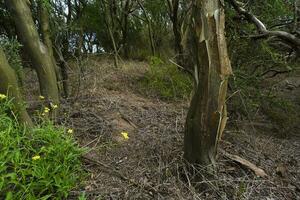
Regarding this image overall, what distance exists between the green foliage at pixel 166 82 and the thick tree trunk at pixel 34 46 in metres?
2.52

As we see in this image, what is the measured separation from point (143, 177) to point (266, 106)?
11.6 ft

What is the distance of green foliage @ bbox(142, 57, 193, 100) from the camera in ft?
20.7

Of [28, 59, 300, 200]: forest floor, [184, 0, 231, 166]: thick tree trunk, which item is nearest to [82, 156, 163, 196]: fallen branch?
[28, 59, 300, 200]: forest floor

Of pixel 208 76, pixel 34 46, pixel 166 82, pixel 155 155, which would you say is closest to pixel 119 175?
pixel 155 155

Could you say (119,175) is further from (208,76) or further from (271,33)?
(271,33)

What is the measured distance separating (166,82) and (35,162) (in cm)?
453

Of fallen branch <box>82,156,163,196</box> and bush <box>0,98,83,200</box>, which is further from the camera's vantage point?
fallen branch <box>82,156,163,196</box>

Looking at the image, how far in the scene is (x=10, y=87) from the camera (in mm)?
2941

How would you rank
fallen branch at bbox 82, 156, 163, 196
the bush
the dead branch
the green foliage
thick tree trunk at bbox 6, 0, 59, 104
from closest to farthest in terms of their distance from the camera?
the bush < fallen branch at bbox 82, 156, 163, 196 < thick tree trunk at bbox 6, 0, 59, 104 < the dead branch < the green foliage

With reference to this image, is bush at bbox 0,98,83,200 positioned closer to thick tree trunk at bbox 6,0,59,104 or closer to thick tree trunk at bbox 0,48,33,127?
thick tree trunk at bbox 0,48,33,127

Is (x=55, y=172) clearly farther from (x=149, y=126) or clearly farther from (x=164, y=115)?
(x=164, y=115)

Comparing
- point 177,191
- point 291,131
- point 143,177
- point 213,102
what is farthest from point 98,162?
point 291,131

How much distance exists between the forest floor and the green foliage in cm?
80

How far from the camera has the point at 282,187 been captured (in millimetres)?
3291
